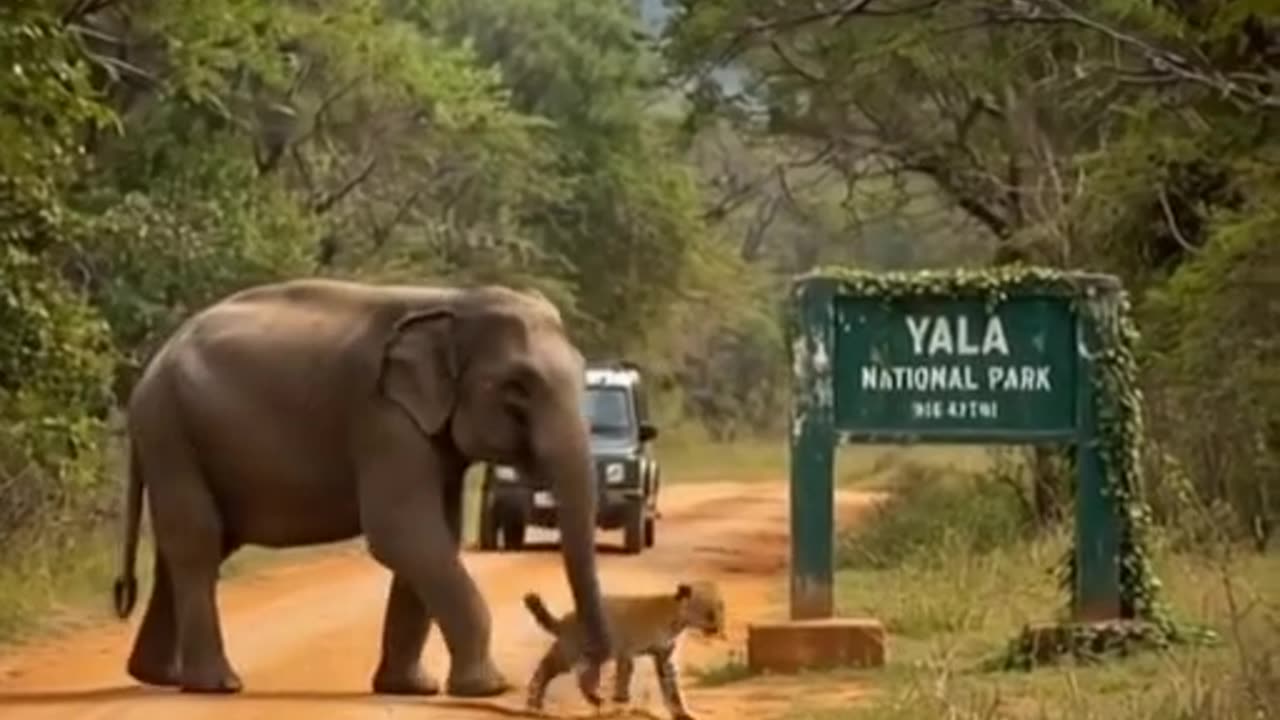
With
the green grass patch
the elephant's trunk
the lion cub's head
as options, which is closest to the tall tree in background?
the elephant's trunk

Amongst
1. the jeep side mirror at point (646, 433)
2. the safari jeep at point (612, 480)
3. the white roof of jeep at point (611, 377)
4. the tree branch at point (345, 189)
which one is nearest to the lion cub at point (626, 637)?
the safari jeep at point (612, 480)

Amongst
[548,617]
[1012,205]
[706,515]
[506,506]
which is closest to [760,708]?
[548,617]

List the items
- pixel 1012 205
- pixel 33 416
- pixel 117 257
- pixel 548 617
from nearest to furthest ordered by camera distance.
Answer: pixel 548 617 → pixel 33 416 → pixel 117 257 → pixel 1012 205

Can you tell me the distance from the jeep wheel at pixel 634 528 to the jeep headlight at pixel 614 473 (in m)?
0.30

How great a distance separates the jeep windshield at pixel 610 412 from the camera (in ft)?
110

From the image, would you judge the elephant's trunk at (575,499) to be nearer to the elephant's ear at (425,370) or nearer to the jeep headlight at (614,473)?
the elephant's ear at (425,370)

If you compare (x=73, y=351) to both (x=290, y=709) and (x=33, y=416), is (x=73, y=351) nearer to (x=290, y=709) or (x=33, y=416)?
(x=33, y=416)

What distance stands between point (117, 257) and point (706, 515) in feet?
46.9

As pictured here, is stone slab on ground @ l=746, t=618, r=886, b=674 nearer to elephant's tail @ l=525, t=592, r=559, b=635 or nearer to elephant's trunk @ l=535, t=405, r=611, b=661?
elephant's trunk @ l=535, t=405, r=611, b=661

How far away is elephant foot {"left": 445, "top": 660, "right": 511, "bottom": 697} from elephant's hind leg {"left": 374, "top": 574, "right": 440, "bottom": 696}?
11.8 inches

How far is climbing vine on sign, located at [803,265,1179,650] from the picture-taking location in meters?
18.4

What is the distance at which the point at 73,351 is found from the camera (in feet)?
80.1

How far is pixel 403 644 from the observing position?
16.6 meters

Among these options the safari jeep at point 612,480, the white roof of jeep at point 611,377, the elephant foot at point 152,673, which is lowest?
the elephant foot at point 152,673
